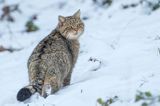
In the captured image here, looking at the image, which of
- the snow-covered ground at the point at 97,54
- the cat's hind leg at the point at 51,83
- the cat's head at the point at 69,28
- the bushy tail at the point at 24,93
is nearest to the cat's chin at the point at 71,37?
the cat's head at the point at 69,28

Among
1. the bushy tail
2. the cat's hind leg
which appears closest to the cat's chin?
the cat's hind leg

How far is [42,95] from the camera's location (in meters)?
7.75

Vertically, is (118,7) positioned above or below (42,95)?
above

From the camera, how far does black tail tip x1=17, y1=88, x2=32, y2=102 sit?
7652 mm

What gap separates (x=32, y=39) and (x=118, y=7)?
187cm

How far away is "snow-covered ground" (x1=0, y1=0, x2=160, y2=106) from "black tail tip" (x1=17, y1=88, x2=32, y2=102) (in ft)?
0.34

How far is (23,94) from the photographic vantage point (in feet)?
25.1

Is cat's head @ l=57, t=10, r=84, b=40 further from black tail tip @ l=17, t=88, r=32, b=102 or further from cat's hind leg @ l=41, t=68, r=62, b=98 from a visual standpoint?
black tail tip @ l=17, t=88, r=32, b=102

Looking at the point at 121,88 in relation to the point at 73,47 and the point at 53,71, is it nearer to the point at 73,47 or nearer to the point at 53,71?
the point at 53,71

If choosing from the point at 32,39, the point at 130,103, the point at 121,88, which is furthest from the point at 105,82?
the point at 32,39

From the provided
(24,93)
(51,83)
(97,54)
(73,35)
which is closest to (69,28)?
(73,35)

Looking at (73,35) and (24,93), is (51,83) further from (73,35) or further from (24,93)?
(73,35)

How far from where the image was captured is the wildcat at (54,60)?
788cm

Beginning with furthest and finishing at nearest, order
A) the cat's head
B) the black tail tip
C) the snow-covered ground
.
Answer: the cat's head < the black tail tip < the snow-covered ground
